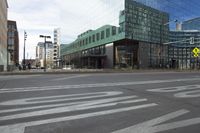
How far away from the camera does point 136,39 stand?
6931 cm

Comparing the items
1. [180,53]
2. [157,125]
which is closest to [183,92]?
[157,125]

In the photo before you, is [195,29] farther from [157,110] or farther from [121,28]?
[157,110]

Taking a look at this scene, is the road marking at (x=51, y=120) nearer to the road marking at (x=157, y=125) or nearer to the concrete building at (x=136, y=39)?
the road marking at (x=157, y=125)

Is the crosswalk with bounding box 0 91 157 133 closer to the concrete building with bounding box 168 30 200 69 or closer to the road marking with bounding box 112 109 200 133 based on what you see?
the road marking with bounding box 112 109 200 133

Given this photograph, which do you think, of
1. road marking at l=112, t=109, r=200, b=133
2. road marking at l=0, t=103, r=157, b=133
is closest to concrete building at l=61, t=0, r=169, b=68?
road marking at l=0, t=103, r=157, b=133

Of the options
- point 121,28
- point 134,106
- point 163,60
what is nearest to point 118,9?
point 121,28

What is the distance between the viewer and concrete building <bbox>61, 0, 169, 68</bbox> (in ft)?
222

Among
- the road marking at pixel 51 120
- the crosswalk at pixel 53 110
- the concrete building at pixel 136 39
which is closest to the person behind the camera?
the road marking at pixel 51 120

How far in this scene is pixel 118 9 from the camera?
69.9 meters

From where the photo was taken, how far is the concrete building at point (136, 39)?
222 feet

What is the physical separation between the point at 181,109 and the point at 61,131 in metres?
4.19

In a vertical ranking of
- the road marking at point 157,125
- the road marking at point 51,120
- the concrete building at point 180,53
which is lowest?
the road marking at point 157,125

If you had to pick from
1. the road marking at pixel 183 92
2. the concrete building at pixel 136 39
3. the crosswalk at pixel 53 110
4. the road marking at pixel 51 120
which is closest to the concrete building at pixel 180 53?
the concrete building at pixel 136 39

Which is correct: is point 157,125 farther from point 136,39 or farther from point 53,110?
point 136,39
